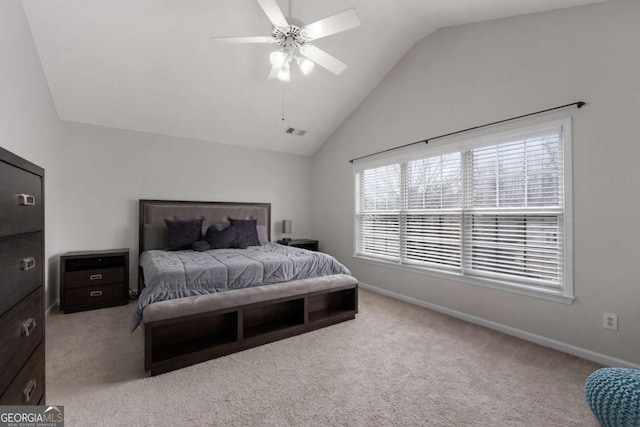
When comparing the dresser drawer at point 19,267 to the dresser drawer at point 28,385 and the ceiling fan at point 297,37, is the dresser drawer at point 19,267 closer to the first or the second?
the dresser drawer at point 28,385

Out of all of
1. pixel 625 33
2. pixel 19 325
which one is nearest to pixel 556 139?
pixel 625 33

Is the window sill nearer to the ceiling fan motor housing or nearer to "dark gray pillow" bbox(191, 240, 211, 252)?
"dark gray pillow" bbox(191, 240, 211, 252)

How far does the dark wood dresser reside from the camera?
900 millimetres

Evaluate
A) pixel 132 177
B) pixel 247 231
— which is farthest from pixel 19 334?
pixel 132 177

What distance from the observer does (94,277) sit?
3412 mm

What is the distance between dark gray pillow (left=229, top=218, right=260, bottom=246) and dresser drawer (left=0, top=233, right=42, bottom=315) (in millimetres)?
2952

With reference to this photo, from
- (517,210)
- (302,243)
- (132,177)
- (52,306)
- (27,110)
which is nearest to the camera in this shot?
(27,110)

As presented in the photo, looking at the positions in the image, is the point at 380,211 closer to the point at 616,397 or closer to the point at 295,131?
the point at 295,131

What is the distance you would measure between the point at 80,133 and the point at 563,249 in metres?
5.70

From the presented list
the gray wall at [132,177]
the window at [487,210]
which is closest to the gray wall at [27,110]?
the gray wall at [132,177]

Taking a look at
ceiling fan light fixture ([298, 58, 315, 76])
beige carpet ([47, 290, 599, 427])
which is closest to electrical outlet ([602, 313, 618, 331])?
beige carpet ([47, 290, 599, 427])

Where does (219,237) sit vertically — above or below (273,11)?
below

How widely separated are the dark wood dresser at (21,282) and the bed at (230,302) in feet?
3.18

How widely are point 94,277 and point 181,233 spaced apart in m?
1.09
